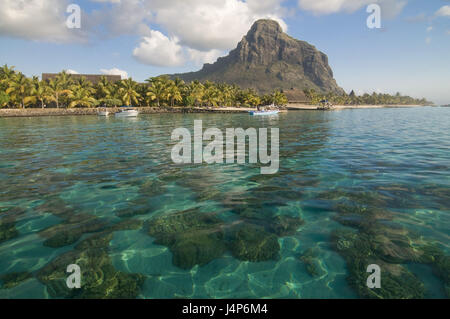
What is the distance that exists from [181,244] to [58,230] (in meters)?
3.14

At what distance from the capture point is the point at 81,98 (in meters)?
70.4

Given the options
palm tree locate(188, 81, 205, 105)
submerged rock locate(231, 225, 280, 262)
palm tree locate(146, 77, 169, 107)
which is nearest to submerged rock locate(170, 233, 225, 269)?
submerged rock locate(231, 225, 280, 262)

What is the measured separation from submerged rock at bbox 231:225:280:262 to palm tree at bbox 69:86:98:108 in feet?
260

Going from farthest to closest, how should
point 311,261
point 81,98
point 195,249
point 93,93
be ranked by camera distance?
point 93,93 < point 81,98 < point 195,249 < point 311,261

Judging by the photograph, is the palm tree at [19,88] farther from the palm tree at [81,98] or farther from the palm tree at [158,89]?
the palm tree at [158,89]

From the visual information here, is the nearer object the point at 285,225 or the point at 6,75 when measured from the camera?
the point at 285,225

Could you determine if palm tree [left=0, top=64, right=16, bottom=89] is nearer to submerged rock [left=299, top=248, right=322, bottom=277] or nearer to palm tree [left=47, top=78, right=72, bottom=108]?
palm tree [left=47, top=78, right=72, bottom=108]

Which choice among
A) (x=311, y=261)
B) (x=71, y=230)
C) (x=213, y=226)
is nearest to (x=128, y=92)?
(x=71, y=230)

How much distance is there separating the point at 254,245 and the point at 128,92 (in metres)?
83.0

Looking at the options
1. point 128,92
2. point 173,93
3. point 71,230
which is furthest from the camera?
point 173,93

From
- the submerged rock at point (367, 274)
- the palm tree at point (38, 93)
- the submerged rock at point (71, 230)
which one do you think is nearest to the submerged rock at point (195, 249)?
the submerged rock at point (71, 230)

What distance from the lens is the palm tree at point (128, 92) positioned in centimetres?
7656

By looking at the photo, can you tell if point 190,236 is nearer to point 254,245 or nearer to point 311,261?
point 254,245
